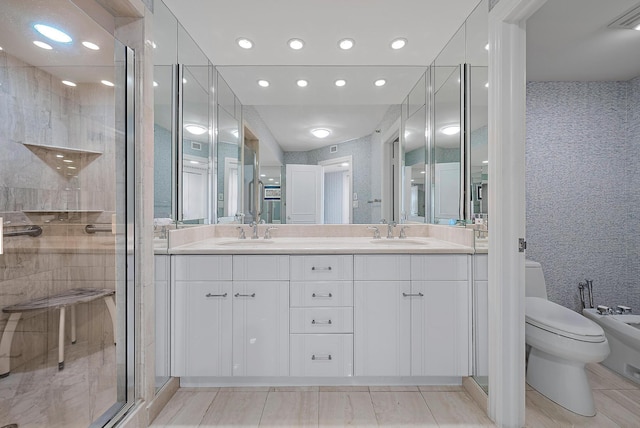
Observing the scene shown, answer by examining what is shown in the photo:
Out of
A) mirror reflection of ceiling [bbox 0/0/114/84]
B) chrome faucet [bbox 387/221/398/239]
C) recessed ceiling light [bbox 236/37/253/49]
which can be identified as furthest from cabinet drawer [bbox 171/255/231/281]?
recessed ceiling light [bbox 236/37/253/49]

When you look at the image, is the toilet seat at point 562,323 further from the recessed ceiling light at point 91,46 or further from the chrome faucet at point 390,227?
the recessed ceiling light at point 91,46

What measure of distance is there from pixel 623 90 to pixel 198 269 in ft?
11.8

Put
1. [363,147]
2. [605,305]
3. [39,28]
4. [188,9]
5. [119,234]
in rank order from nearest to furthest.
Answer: [39,28], [119,234], [188,9], [363,147], [605,305]

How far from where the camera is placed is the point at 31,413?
3.94 ft

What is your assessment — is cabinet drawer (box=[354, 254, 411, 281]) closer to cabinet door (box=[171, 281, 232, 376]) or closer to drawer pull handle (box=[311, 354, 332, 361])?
drawer pull handle (box=[311, 354, 332, 361])

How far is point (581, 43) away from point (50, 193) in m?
3.16

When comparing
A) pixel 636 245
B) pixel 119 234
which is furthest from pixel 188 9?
pixel 636 245

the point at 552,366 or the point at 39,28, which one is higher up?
the point at 39,28

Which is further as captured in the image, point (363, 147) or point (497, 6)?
point (363, 147)

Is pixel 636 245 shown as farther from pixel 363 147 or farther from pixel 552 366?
pixel 363 147

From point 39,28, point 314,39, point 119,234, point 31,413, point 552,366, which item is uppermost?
point 314,39

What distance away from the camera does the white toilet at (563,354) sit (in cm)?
167

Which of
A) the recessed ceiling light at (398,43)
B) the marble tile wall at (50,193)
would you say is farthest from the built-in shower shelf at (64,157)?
the recessed ceiling light at (398,43)

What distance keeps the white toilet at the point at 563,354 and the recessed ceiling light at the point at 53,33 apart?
2.65 metres
